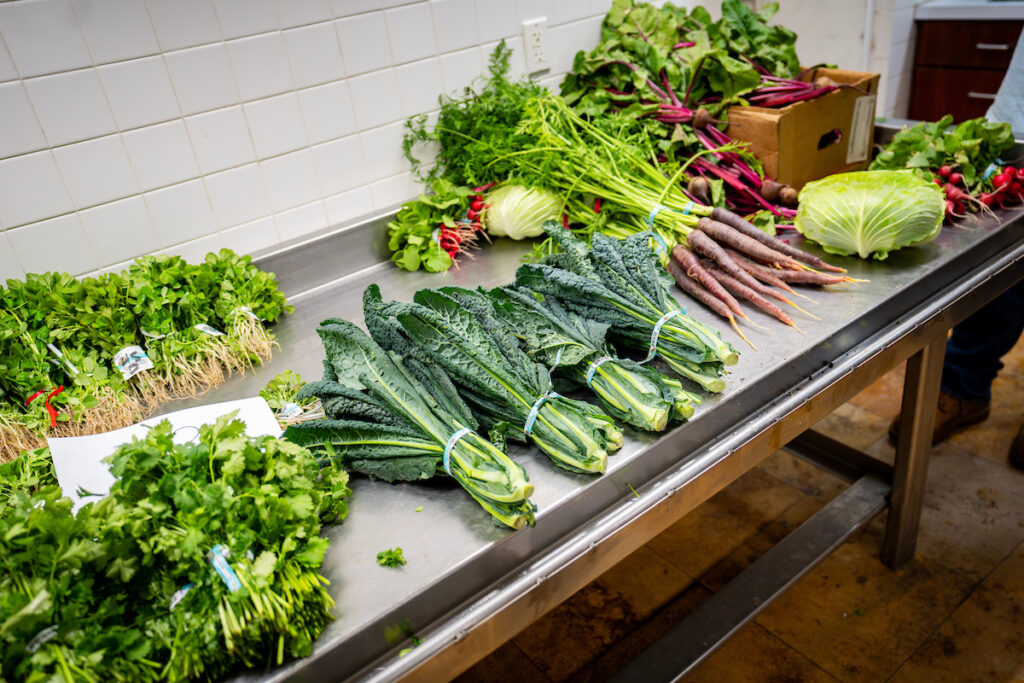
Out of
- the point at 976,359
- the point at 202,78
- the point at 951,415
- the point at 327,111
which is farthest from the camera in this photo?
the point at 951,415

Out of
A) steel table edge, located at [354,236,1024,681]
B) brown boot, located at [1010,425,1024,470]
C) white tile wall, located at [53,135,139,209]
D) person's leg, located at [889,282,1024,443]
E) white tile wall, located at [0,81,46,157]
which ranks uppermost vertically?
white tile wall, located at [0,81,46,157]

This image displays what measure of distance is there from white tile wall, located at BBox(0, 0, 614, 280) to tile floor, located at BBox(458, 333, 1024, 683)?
1671mm

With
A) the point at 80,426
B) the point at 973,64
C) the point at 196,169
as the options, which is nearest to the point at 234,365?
the point at 80,426

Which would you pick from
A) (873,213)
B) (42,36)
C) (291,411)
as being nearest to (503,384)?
(291,411)

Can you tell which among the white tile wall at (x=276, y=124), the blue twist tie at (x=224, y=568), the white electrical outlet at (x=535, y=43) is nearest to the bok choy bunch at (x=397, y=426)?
the blue twist tie at (x=224, y=568)

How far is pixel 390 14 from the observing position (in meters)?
2.38

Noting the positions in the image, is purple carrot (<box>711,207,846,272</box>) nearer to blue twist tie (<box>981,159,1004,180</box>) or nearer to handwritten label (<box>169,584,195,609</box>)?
blue twist tie (<box>981,159,1004,180</box>)

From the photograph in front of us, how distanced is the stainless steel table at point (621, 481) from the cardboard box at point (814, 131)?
0.51m

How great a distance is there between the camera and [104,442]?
4.99 feet

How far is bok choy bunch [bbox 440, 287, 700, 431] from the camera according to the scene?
144 centimetres

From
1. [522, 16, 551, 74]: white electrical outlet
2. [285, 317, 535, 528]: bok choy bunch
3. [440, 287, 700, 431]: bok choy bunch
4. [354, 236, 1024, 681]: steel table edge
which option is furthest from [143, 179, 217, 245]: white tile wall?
[354, 236, 1024, 681]: steel table edge

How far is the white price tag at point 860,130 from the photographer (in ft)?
8.16

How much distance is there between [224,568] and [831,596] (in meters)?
2.09

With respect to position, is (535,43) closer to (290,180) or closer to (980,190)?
(290,180)
